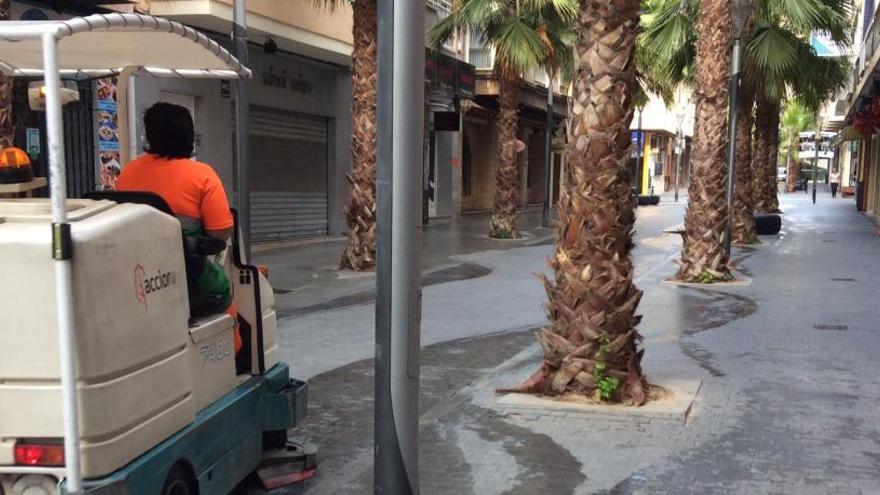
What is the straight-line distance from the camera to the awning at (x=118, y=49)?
9.59 ft

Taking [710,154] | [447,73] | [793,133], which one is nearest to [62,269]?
[710,154]

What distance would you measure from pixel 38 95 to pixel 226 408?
1.63 meters

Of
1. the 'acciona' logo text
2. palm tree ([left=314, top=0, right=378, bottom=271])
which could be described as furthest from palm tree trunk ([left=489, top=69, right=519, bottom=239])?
the 'acciona' logo text

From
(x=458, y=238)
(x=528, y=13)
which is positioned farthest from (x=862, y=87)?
(x=458, y=238)

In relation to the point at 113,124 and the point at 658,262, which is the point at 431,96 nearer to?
the point at 658,262

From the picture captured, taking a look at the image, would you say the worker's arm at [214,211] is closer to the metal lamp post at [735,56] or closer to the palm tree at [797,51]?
the metal lamp post at [735,56]

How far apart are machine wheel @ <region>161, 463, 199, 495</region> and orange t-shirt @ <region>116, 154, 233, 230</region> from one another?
111cm

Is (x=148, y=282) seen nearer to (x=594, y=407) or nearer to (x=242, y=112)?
(x=594, y=407)

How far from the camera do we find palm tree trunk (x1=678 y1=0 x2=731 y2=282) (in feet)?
41.8

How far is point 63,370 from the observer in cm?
270

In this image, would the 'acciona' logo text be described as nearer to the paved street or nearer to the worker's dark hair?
the worker's dark hair

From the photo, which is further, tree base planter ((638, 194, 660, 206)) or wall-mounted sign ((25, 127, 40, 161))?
tree base planter ((638, 194, 660, 206))

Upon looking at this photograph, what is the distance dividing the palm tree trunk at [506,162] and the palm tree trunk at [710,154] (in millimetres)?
7601

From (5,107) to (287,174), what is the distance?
1255 cm
